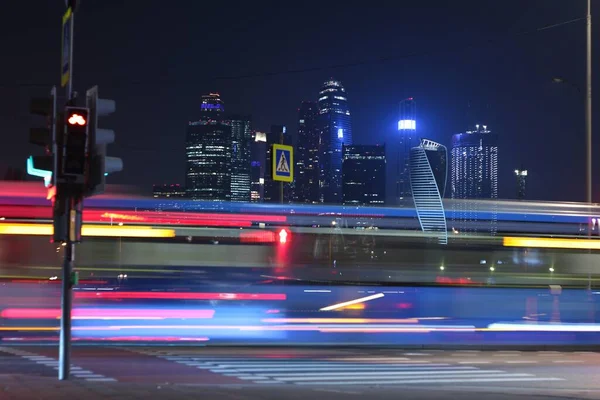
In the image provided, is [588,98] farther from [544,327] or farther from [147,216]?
[147,216]

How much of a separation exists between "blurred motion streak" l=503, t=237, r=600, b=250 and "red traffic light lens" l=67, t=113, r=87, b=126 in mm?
11361

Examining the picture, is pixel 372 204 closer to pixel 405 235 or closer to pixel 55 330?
pixel 405 235

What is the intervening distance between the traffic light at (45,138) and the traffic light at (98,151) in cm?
53

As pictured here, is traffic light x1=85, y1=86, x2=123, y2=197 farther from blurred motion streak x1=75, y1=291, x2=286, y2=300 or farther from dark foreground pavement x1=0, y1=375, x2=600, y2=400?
blurred motion streak x1=75, y1=291, x2=286, y2=300

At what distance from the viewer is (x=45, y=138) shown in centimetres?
1080

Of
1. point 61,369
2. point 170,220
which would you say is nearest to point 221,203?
point 170,220

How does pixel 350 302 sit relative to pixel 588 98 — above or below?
below

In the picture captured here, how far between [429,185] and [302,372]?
936cm

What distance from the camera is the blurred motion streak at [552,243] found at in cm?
1842

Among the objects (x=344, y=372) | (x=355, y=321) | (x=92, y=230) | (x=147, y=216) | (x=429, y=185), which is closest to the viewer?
(x=344, y=372)

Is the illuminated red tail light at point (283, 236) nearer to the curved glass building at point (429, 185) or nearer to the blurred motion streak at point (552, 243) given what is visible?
the curved glass building at point (429, 185)

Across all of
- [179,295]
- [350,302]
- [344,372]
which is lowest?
[344,372]

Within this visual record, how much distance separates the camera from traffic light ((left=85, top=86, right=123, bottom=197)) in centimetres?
1090

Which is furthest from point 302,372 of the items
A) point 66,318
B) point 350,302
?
point 350,302
